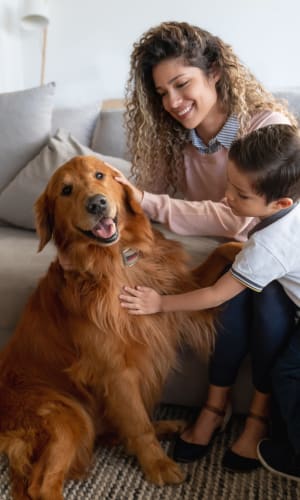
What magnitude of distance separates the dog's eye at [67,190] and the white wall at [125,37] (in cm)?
170

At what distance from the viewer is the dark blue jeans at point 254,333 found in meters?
1.46

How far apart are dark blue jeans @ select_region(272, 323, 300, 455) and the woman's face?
2.70ft

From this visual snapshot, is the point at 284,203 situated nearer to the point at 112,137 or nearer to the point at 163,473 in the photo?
the point at 163,473

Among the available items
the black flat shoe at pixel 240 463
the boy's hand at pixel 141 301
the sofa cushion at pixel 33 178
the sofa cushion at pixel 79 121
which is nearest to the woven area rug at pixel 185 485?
the black flat shoe at pixel 240 463

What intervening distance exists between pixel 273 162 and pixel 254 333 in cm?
53

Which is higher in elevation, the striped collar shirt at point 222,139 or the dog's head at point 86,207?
the striped collar shirt at point 222,139

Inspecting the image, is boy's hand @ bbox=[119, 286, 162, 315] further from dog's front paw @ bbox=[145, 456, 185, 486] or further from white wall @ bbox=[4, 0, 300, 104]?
white wall @ bbox=[4, 0, 300, 104]

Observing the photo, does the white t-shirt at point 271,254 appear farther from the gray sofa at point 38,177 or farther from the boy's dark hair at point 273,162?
the gray sofa at point 38,177

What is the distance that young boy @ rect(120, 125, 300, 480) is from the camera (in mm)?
1330

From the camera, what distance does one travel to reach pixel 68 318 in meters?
1.55

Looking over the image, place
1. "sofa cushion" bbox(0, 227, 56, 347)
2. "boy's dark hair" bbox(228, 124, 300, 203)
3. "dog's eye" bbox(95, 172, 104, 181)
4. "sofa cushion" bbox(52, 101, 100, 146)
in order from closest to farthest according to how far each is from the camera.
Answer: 1. "boy's dark hair" bbox(228, 124, 300, 203)
2. "dog's eye" bbox(95, 172, 104, 181)
3. "sofa cushion" bbox(0, 227, 56, 347)
4. "sofa cushion" bbox(52, 101, 100, 146)

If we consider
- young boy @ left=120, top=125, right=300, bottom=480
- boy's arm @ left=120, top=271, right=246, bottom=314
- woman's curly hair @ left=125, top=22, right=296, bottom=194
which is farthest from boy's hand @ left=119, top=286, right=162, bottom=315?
woman's curly hair @ left=125, top=22, right=296, bottom=194

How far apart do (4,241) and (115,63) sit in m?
1.67

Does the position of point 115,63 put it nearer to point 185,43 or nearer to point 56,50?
point 56,50
